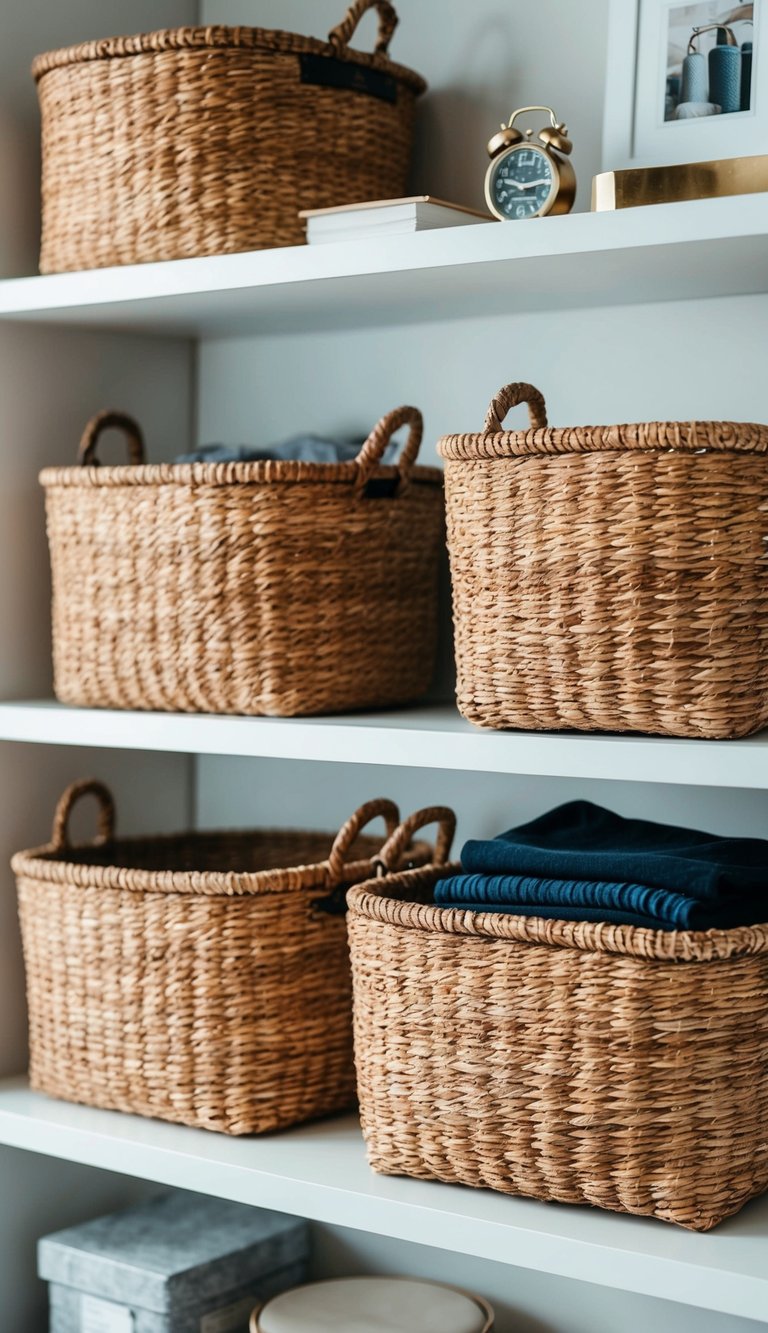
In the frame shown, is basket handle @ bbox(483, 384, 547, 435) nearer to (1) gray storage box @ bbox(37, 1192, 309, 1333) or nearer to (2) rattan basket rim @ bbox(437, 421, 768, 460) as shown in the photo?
(2) rattan basket rim @ bbox(437, 421, 768, 460)

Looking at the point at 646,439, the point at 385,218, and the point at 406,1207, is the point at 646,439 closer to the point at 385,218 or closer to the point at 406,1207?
the point at 385,218

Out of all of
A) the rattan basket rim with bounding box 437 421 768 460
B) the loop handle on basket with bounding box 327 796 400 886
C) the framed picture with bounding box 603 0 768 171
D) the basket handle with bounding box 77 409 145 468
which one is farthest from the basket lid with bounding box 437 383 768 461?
the basket handle with bounding box 77 409 145 468

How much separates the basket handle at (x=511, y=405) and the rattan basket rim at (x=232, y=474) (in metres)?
0.17

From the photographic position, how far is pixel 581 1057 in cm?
117

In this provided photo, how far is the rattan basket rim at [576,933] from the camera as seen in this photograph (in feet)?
3.69

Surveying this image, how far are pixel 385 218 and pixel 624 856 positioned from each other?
1.92ft

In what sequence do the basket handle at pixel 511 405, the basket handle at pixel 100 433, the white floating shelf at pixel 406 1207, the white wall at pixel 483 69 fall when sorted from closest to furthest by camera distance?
the white floating shelf at pixel 406 1207 < the basket handle at pixel 511 405 < the white wall at pixel 483 69 < the basket handle at pixel 100 433

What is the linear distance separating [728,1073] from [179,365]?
3.52 feet

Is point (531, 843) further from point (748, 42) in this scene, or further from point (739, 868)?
point (748, 42)

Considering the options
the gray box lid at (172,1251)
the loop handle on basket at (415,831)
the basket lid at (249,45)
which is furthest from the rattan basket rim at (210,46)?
the gray box lid at (172,1251)

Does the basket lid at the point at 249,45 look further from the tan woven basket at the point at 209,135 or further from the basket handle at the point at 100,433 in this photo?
the basket handle at the point at 100,433

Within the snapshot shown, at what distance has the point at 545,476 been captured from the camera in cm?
120

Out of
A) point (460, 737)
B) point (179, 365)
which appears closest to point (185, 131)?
point (179, 365)

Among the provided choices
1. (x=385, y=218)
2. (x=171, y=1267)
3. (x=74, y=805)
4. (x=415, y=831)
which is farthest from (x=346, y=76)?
(x=171, y=1267)
